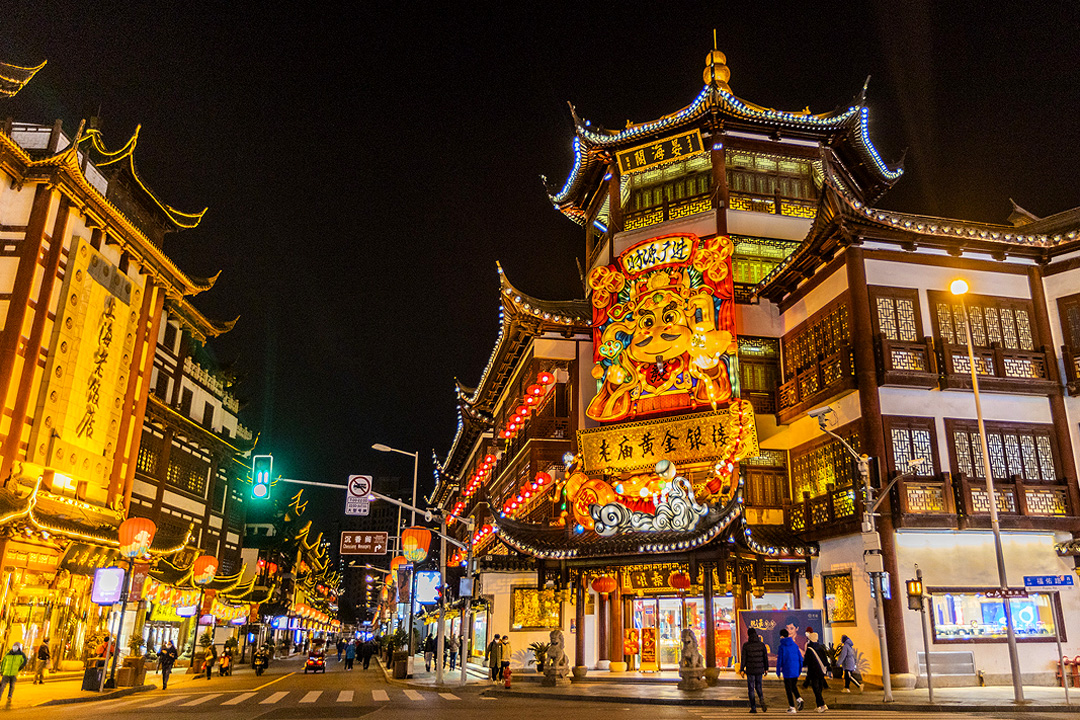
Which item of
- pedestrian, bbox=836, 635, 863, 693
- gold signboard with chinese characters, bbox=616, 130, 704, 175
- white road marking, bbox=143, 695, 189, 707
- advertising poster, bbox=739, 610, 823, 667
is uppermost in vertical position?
gold signboard with chinese characters, bbox=616, 130, 704, 175

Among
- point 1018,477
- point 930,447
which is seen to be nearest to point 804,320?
point 930,447

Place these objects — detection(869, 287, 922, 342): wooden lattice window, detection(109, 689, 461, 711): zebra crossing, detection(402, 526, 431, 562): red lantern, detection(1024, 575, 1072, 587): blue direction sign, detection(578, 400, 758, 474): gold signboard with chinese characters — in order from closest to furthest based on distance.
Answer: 1. detection(109, 689, 461, 711): zebra crossing
2. detection(1024, 575, 1072, 587): blue direction sign
3. detection(869, 287, 922, 342): wooden lattice window
4. detection(578, 400, 758, 474): gold signboard with chinese characters
5. detection(402, 526, 431, 562): red lantern

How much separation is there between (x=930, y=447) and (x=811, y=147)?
16.8 meters

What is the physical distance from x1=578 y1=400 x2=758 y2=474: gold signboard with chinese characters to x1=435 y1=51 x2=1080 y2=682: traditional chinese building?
76 mm

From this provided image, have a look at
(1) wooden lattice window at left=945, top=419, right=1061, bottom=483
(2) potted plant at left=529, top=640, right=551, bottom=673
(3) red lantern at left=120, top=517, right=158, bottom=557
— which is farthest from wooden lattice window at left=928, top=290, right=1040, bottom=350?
(3) red lantern at left=120, top=517, right=158, bottom=557

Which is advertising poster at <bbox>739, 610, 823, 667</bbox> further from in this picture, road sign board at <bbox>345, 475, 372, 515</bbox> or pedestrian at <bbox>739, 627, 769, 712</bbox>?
road sign board at <bbox>345, 475, 372, 515</bbox>

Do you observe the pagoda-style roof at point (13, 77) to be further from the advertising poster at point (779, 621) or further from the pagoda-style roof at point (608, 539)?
the advertising poster at point (779, 621)

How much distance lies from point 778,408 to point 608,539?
823 centimetres

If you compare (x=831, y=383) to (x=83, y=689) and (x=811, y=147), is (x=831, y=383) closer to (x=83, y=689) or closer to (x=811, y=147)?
(x=811, y=147)

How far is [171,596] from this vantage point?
4266 centimetres

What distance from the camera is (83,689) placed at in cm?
2594

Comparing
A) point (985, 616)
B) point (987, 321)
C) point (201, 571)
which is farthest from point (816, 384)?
point (201, 571)

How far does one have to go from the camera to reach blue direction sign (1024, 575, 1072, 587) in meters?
22.9

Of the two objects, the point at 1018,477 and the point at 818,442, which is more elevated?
the point at 818,442
